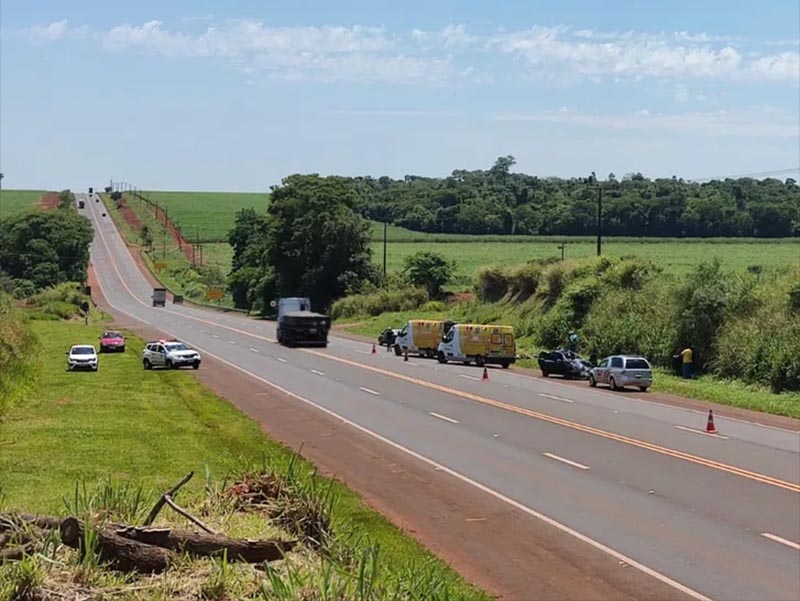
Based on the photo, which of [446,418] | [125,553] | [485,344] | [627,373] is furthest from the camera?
[485,344]

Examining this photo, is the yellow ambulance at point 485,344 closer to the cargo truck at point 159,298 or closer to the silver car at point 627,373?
the silver car at point 627,373

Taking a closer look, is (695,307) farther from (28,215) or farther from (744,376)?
(28,215)

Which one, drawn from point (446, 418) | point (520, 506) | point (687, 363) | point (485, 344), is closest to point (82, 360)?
point (485, 344)

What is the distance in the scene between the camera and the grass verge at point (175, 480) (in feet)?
20.4

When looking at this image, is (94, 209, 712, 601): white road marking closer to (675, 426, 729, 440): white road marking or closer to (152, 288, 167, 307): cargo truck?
(675, 426, 729, 440): white road marking

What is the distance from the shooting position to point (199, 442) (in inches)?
957

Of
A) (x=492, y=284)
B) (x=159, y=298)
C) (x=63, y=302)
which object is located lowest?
(x=159, y=298)

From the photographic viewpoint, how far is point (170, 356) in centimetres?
4700

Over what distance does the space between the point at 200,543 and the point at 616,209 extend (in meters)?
126

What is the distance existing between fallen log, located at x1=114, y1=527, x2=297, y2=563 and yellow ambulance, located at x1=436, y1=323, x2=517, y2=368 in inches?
1762

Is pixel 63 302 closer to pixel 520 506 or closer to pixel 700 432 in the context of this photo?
pixel 700 432

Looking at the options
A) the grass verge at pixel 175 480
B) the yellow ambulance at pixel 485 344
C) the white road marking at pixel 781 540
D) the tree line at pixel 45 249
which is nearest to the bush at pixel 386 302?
the yellow ambulance at pixel 485 344

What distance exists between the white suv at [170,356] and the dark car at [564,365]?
15236 mm

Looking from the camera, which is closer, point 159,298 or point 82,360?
point 82,360
